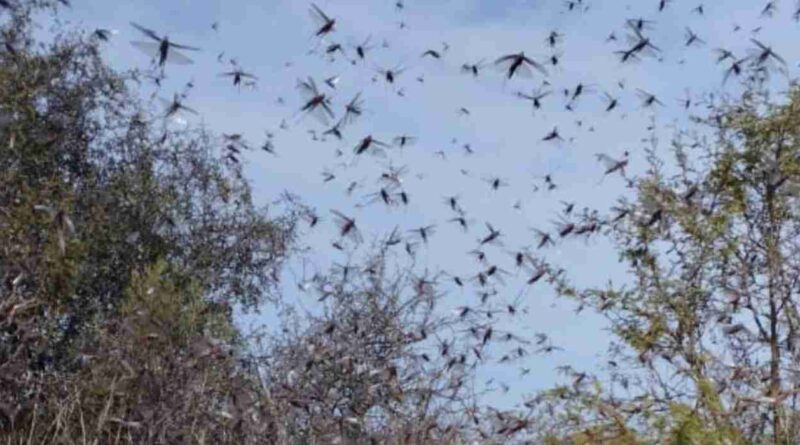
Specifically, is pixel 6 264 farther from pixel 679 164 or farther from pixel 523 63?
pixel 523 63

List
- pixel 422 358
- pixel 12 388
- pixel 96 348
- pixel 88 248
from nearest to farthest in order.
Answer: pixel 422 358
pixel 12 388
pixel 96 348
pixel 88 248

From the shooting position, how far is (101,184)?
21.3 metres

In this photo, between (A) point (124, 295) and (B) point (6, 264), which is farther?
(A) point (124, 295)

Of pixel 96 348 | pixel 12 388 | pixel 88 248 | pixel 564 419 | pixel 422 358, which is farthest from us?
pixel 88 248

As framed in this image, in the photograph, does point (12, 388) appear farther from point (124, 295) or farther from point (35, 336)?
point (124, 295)

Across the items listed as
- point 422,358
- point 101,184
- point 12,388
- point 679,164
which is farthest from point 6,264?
point 679,164

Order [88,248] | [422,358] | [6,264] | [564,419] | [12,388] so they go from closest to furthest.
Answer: [564,419] < [422,358] < [12,388] < [6,264] < [88,248]

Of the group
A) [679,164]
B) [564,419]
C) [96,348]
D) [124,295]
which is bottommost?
[564,419]

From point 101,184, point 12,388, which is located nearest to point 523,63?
point 12,388

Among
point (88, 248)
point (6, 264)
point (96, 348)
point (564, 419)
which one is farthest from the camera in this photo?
point (88, 248)

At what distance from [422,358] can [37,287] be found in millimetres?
6820

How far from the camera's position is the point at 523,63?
28.3 ft

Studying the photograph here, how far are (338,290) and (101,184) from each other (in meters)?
4.76

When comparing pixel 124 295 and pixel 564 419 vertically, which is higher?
pixel 124 295
